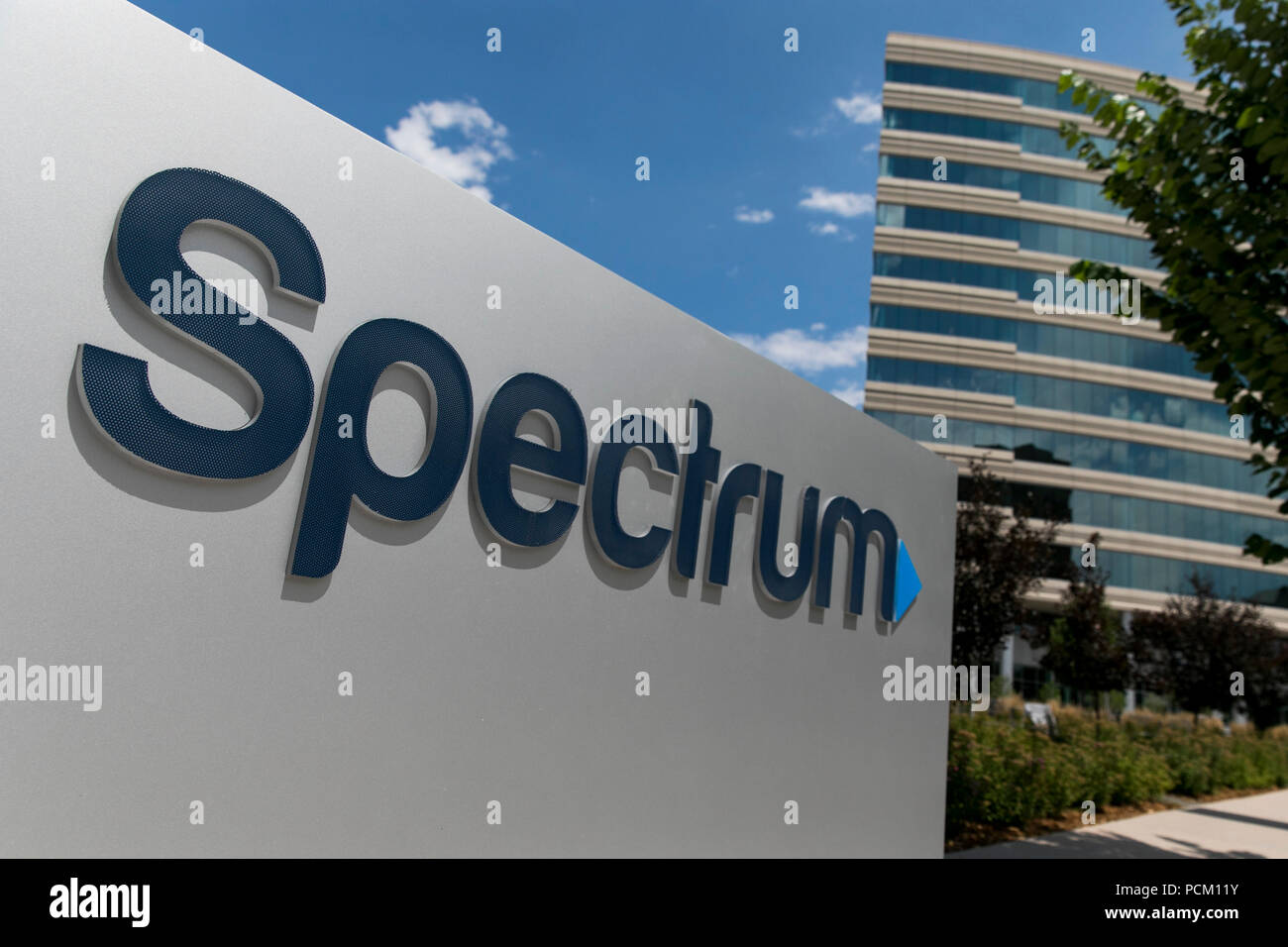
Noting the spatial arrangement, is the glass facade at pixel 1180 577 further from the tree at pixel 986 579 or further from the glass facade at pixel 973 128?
the tree at pixel 986 579

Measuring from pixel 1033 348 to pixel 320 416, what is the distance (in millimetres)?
48805

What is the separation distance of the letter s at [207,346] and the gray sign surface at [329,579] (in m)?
0.06

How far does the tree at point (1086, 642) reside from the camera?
74.5 feet

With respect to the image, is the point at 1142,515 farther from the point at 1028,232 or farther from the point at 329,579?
the point at 329,579

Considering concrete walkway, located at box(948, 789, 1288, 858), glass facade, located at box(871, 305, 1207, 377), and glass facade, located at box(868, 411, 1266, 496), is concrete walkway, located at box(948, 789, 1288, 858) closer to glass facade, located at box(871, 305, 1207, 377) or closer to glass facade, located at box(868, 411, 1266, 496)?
glass facade, located at box(868, 411, 1266, 496)

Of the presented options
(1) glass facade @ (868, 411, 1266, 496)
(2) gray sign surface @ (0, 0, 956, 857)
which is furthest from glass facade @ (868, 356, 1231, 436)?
(2) gray sign surface @ (0, 0, 956, 857)

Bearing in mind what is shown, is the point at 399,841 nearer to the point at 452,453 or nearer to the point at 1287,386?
the point at 452,453

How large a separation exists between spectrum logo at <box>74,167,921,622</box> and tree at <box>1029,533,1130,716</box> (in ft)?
63.2

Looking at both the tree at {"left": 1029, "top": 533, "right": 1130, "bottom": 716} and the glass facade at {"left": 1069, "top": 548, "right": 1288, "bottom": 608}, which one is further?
the glass facade at {"left": 1069, "top": 548, "right": 1288, "bottom": 608}

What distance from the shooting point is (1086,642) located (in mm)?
22906

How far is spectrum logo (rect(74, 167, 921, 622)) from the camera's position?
12.0 feet

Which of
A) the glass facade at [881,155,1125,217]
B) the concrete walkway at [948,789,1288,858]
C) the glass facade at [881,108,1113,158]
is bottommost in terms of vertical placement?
the concrete walkway at [948,789,1288,858]

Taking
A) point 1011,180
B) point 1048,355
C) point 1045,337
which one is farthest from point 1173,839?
point 1011,180
